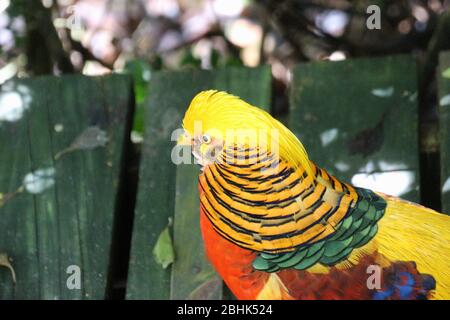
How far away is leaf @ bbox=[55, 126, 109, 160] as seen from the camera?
262 cm

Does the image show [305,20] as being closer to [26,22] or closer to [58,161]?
[26,22]

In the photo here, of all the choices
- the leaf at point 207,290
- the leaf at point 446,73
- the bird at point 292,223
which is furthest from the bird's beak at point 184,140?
the leaf at point 446,73

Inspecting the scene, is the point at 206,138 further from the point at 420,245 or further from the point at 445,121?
the point at 445,121

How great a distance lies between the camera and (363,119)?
252 cm

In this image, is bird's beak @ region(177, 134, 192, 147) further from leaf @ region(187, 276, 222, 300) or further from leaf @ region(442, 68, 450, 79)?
leaf @ region(442, 68, 450, 79)

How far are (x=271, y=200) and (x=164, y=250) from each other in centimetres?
95

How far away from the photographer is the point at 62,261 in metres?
2.46

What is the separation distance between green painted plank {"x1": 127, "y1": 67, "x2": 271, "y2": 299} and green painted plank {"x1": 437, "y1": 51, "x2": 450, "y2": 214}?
0.50 m

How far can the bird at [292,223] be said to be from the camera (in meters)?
1.52

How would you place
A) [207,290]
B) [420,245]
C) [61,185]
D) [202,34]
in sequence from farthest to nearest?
1. [202,34]
2. [61,185]
3. [207,290]
4. [420,245]

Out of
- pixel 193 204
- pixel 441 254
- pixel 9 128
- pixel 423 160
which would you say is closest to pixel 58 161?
→ pixel 9 128

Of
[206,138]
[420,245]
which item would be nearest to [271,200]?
[206,138]

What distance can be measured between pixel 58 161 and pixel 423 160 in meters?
1.07

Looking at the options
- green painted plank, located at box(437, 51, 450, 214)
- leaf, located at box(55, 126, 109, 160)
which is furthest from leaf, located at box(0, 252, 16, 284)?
green painted plank, located at box(437, 51, 450, 214)
